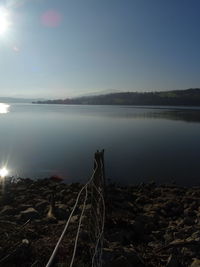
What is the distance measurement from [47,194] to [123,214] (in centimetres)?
725

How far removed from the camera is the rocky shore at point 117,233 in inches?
329

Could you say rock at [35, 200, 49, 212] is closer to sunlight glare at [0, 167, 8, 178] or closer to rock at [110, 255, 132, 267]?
rock at [110, 255, 132, 267]

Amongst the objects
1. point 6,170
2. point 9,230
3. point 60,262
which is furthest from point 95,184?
point 6,170

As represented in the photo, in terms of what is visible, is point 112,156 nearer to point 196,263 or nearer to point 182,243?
point 182,243

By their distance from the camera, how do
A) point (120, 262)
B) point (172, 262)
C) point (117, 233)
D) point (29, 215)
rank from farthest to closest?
Answer: point (29, 215)
point (117, 233)
point (172, 262)
point (120, 262)

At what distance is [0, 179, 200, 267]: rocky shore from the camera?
8352 mm

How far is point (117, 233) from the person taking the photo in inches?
420

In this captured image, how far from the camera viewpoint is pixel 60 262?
800 centimetres

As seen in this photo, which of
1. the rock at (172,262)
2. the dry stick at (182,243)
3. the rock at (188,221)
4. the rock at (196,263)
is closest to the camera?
the rock at (196,263)

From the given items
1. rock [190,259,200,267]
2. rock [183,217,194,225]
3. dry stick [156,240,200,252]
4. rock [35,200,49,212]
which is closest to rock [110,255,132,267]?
rock [190,259,200,267]

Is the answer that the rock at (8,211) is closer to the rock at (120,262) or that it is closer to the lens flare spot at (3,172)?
the rock at (120,262)

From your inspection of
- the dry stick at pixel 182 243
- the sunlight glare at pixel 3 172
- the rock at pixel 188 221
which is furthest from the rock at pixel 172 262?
the sunlight glare at pixel 3 172

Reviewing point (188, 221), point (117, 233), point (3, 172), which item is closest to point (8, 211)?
point (117, 233)

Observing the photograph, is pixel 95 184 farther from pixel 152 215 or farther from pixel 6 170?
pixel 6 170
